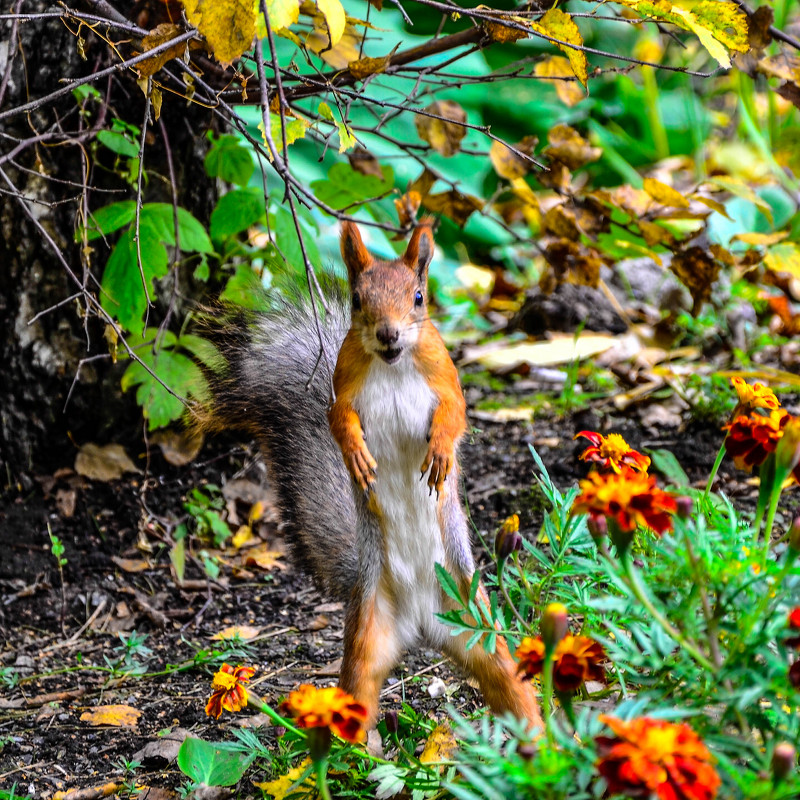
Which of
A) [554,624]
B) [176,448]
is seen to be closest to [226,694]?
[554,624]

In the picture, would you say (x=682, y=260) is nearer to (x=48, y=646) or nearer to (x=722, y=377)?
(x=722, y=377)

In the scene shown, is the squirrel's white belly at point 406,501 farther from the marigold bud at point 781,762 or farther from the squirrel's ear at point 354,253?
the marigold bud at point 781,762

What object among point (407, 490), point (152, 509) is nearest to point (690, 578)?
point (407, 490)

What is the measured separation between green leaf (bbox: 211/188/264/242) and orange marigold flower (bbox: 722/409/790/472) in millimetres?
1205

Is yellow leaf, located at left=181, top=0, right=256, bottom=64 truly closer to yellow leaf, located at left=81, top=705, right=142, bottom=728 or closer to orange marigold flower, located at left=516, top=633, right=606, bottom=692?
orange marigold flower, located at left=516, top=633, right=606, bottom=692

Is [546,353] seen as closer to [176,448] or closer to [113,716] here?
[176,448]

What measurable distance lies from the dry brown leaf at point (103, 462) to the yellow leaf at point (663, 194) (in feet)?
4.49

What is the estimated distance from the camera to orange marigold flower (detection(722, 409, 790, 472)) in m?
1.01

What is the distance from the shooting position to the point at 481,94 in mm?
4191

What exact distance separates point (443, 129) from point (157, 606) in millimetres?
1162

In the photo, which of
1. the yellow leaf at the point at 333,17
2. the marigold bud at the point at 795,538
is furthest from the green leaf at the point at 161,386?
the marigold bud at the point at 795,538

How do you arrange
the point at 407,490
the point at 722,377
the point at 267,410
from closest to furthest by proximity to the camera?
the point at 407,490 < the point at 267,410 < the point at 722,377

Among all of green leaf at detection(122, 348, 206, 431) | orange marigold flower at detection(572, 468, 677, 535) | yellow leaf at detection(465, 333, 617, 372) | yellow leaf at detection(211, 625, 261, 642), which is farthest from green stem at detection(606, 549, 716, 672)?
yellow leaf at detection(465, 333, 617, 372)

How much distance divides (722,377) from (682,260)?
1.26 ft
